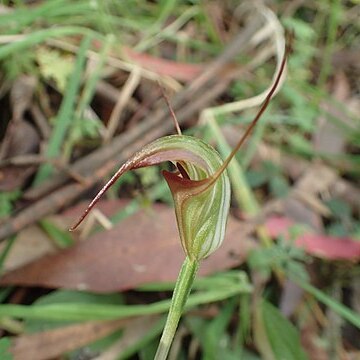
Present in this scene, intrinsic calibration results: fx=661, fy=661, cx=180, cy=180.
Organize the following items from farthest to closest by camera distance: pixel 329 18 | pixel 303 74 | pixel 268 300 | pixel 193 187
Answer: pixel 329 18 < pixel 303 74 < pixel 268 300 < pixel 193 187

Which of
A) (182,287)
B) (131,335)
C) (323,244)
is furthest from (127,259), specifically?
(182,287)

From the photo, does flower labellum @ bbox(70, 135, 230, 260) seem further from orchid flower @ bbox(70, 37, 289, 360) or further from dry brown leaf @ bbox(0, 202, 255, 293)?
dry brown leaf @ bbox(0, 202, 255, 293)

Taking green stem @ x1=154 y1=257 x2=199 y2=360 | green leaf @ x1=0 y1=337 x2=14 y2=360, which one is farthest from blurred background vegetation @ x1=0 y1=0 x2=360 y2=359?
green stem @ x1=154 y1=257 x2=199 y2=360

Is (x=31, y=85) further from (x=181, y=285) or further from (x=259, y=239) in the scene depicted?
(x=181, y=285)

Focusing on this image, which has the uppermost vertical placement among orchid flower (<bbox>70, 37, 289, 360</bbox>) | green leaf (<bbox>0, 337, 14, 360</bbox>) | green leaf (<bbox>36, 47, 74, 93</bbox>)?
orchid flower (<bbox>70, 37, 289, 360</bbox>)

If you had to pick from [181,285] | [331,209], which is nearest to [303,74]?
[331,209]

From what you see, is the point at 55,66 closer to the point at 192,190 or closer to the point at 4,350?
the point at 4,350
